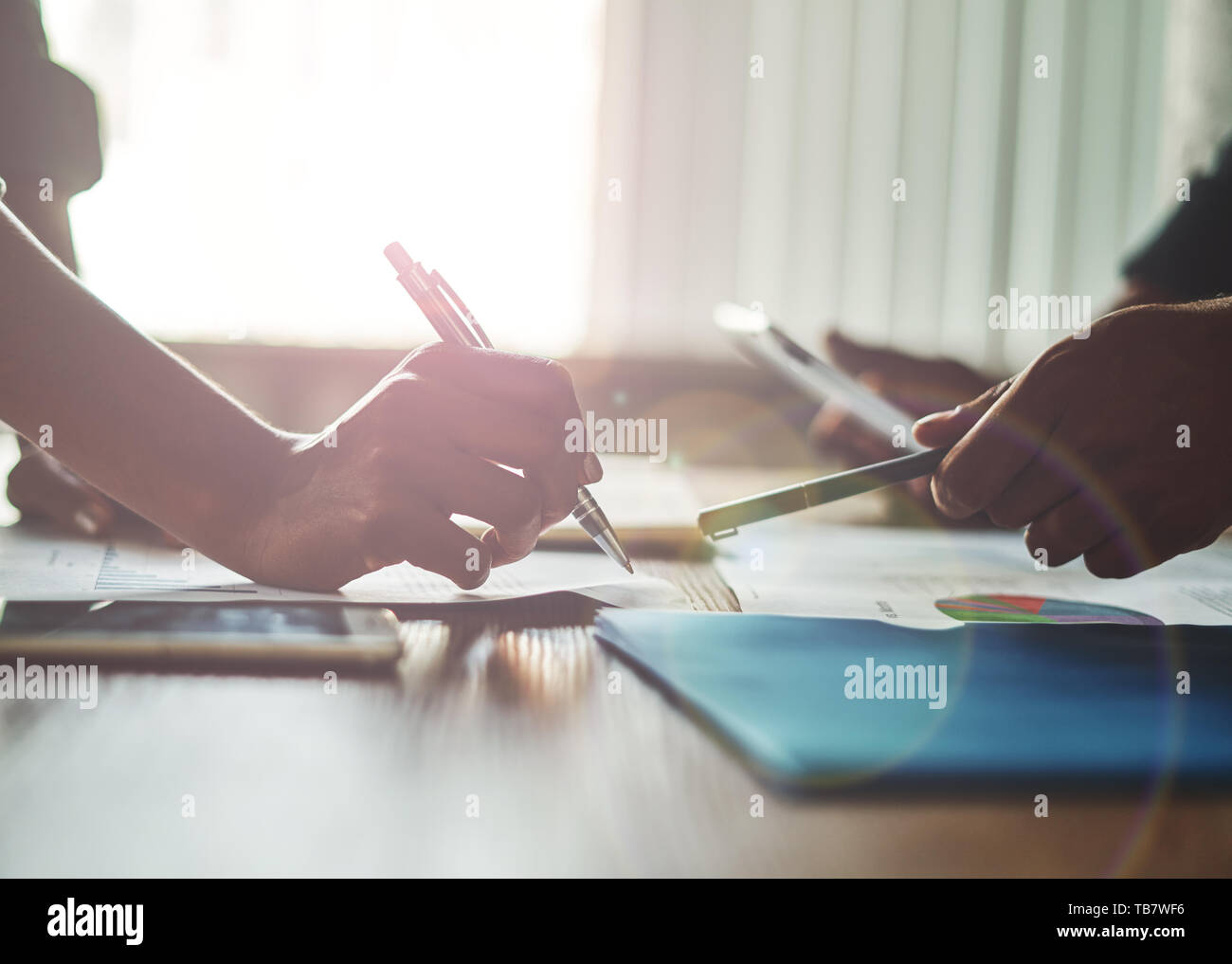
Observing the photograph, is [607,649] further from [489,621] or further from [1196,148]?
[1196,148]

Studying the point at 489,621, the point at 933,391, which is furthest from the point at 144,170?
the point at 489,621

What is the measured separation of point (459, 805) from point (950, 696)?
0.61ft

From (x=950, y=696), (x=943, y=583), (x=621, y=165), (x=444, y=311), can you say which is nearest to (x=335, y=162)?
(x=621, y=165)

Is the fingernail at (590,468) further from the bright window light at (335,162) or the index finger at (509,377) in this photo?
the bright window light at (335,162)

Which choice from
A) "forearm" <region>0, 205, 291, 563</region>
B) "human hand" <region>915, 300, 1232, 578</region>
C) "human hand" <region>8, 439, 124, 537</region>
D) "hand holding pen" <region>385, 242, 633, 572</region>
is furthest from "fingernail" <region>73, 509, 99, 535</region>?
"human hand" <region>915, 300, 1232, 578</region>

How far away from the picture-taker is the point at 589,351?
2002 millimetres

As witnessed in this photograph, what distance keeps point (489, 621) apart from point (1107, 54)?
2.22m

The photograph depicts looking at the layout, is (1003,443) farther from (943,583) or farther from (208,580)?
(208,580)

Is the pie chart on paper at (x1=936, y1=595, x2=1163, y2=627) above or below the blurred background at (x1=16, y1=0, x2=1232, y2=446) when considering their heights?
below

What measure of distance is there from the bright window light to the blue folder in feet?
5.36

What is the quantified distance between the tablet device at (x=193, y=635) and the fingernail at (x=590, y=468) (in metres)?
0.14

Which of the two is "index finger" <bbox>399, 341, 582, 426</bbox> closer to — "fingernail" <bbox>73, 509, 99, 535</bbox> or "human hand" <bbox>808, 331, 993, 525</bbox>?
"fingernail" <bbox>73, 509, 99, 535</bbox>

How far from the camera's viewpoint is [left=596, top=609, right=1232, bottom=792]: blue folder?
28 centimetres

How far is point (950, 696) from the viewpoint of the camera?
342 millimetres
